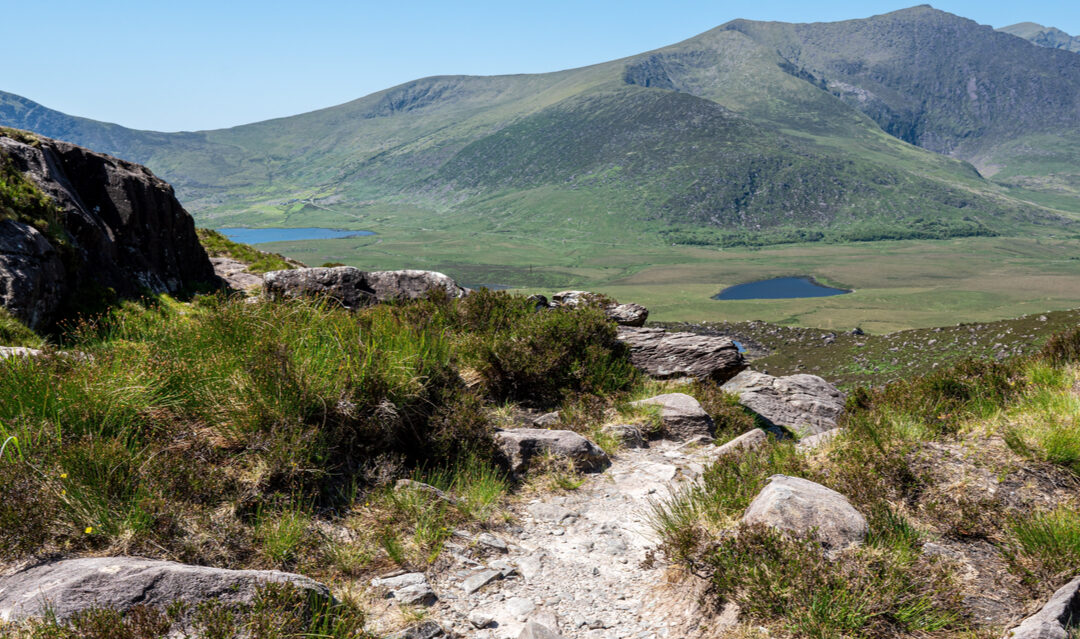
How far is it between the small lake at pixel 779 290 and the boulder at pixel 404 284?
154007 mm

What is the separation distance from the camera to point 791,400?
15.5 m

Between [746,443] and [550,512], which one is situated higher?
[746,443]

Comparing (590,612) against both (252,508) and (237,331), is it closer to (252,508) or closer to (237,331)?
(252,508)

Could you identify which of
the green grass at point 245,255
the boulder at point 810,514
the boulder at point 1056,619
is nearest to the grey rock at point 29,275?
the boulder at point 810,514

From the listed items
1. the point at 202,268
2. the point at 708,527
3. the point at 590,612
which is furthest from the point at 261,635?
the point at 202,268

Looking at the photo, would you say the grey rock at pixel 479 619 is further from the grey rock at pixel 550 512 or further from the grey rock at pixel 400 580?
the grey rock at pixel 550 512

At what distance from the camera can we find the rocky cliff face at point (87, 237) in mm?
9227

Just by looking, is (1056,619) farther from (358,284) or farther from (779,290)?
(779,290)

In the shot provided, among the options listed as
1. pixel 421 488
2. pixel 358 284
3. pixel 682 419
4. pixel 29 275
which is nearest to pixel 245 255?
pixel 358 284

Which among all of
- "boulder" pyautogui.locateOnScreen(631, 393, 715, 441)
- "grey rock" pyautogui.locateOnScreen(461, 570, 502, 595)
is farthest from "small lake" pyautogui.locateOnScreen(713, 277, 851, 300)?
"grey rock" pyautogui.locateOnScreen(461, 570, 502, 595)

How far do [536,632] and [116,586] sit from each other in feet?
9.25

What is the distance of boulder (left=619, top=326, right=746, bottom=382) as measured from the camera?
594 inches

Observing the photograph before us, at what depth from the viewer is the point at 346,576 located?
499 cm

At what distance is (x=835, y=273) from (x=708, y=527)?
218 metres
